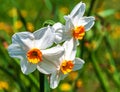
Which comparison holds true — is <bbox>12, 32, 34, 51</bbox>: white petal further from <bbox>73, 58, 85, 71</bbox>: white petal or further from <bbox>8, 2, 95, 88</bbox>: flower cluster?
<bbox>73, 58, 85, 71</bbox>: white petal

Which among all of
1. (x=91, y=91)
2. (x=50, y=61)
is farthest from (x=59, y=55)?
Result: (x=91, y=91)

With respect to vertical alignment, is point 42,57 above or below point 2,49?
above

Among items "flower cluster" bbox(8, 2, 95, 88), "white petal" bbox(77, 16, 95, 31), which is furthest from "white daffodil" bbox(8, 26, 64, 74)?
"white petal" bbox(77, 16, 95, 31)

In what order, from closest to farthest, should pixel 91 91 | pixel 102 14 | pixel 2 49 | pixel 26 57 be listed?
pixel 26 57 < pixel 2 49 < pixel 102 14 < pixel 91 91

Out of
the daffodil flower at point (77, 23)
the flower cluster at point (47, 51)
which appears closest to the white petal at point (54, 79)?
the flower cluster at point (47, 51)

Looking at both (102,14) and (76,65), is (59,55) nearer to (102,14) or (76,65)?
(76,65)

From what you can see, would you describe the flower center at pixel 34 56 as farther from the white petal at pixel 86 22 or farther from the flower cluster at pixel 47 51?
the white petal at pixel 86 22
